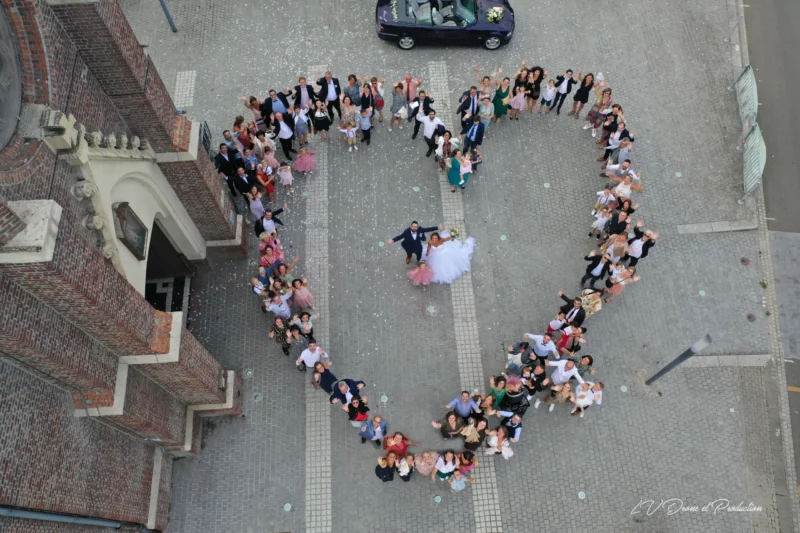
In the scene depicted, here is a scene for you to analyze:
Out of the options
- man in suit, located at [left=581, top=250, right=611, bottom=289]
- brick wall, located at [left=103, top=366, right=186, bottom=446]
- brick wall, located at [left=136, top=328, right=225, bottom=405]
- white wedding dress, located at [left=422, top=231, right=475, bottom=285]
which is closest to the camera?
brick wall, located at [left=103, top=366, right=186, bottom=446]

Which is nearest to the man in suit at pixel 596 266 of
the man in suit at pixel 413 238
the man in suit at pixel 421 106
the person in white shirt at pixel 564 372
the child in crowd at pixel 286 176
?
the person in white shirt at pixel 564 372

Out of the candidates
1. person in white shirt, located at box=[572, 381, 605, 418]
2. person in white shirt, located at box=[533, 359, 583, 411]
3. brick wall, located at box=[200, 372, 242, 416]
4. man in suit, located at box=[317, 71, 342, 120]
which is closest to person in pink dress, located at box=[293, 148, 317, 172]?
man in suit, located at box=[317, 71, 342, 120]

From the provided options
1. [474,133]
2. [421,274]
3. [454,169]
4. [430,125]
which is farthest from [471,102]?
[421,274]

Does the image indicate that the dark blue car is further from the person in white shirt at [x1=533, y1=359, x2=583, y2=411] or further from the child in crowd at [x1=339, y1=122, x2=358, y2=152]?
the person in white shirt at [x1=533, y1=359, x2=583, y2=411]

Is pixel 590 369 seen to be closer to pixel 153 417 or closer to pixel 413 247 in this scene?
pixel 413 247

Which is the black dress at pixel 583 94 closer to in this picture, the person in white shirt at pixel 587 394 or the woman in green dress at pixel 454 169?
the woman in green dress at pixel 454 169

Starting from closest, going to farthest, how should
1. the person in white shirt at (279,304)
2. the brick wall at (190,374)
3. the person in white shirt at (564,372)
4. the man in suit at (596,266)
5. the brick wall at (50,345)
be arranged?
the brick wall at (50,345)
the brick wall at (190,374)
the person in white shirt at (564,372)
the person in white shirt at (279,304)
the man in suit at (596,266)
